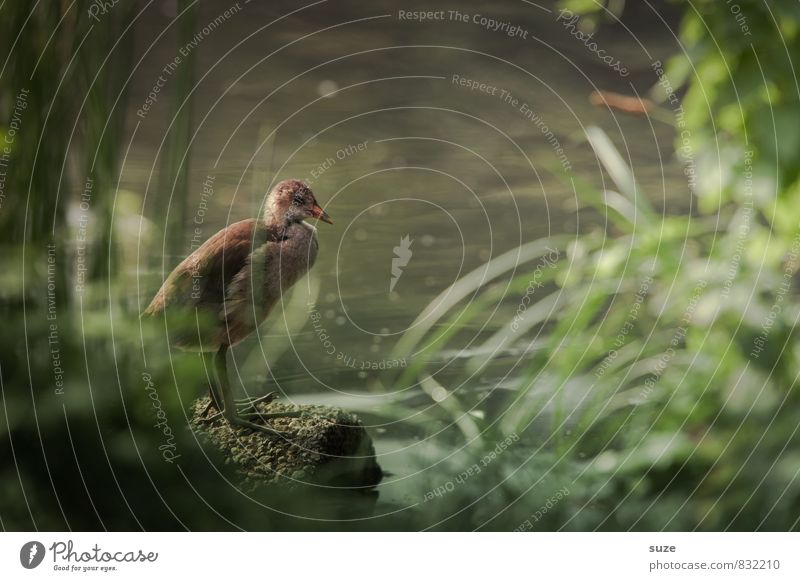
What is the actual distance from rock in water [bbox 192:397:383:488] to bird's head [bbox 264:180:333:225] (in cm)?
22

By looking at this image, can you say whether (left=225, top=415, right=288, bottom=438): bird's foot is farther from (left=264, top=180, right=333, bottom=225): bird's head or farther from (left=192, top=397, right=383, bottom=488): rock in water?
(left=264, top=180, right=333, bottom=225): bird's head

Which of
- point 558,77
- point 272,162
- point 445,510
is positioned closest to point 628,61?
point 558,77

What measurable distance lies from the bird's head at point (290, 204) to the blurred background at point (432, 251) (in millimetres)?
26

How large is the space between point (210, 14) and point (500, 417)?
0.58m

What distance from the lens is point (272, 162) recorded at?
35.1 inches

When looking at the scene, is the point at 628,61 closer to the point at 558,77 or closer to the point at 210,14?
the point at 558,77

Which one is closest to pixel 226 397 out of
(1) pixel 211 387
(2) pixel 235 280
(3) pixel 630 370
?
(1) pixel 211 387

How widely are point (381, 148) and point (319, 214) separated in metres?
0.11

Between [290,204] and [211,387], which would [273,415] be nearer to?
[211,387]

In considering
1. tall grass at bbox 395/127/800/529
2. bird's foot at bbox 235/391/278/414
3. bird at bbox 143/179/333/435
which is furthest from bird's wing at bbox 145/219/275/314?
tall grass at bbox 395/127/800/529

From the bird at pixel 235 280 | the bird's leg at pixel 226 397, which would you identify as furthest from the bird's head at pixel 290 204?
the bird's leg at pixel 226 397

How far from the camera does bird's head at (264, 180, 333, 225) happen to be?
0.87 meters

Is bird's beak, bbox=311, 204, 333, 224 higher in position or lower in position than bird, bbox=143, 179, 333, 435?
higher

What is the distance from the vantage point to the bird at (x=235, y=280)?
86 cm
